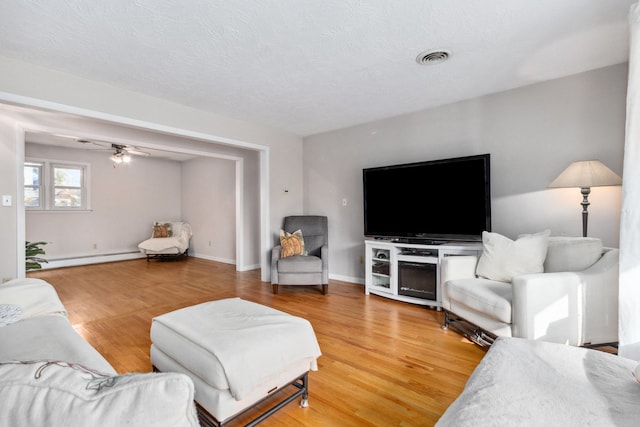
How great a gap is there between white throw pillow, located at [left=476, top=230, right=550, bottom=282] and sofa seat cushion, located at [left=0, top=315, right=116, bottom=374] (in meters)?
2.74

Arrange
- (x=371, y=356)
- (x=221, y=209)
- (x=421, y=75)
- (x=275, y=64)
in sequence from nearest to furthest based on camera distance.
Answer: (x=371, y=356) → (x=275, y=64) → (x=421, y=75) → (x=221, y=209)

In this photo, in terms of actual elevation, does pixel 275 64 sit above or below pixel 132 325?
above

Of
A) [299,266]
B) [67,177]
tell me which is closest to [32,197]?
[67,177]

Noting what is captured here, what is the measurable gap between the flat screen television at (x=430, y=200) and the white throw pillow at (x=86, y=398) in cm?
311

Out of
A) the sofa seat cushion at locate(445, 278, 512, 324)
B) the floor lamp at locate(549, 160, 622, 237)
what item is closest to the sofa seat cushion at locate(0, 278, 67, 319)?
the sofa seat cushion at locate(445, 278, 512, 324)

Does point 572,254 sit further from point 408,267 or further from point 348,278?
point 348,278

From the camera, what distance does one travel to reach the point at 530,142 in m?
2.91

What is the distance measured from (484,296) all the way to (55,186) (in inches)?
293

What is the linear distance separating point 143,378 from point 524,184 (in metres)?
3.48

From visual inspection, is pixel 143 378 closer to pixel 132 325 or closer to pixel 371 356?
pixel 371 356

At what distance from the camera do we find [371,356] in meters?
2.14

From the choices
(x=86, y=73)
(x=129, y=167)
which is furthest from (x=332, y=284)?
(x=129, y=167)

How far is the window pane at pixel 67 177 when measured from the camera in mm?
5727

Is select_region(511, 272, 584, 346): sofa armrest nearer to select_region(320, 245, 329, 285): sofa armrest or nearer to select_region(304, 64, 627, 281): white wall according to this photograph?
select_region(304, 64, 627, 281): white wall
